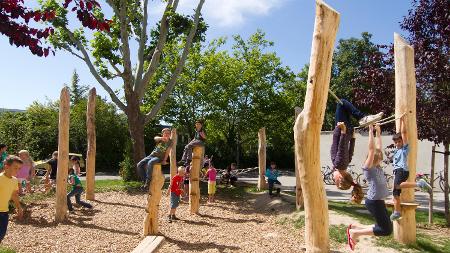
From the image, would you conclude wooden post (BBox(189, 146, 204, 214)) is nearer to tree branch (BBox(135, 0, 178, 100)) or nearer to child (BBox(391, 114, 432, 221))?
child (BBox(391, 114, 432, 221))

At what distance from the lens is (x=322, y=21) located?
5105 mm

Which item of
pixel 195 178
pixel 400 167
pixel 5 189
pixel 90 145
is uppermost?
pixel 90 145

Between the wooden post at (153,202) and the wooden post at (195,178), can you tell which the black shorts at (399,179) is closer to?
the wooden post at (153,202)

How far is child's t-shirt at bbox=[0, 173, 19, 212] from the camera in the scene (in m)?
6.20

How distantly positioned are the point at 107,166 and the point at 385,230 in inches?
1098

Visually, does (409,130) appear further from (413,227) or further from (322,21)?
(322,21)

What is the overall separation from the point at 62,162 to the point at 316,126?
6973mm

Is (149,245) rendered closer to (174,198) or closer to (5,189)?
(5,189)

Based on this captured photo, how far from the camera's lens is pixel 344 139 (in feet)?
18.1

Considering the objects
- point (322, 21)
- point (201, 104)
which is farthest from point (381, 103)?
point (201, 104)

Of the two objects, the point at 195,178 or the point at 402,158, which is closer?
the point at 402,158

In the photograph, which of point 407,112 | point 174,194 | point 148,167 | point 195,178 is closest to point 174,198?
point 174,194

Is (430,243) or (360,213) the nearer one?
(430,243)

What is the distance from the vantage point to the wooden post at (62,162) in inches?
392
